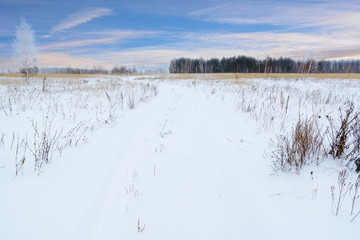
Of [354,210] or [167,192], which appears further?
[167,192]

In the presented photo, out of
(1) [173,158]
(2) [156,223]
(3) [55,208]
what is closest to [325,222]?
(2) [156,223]

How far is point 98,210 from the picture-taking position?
177cm

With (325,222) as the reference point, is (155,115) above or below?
above

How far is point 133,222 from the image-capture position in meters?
1.65

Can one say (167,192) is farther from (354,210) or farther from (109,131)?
(109,131)

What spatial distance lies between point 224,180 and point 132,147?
5.84ft

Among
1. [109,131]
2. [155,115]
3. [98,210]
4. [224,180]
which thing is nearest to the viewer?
[98,210]

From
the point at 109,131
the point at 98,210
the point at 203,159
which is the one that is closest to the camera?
the point at 98,210

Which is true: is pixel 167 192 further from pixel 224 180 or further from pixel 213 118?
pixel 213 118

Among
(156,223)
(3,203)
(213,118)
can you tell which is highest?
(213,118)

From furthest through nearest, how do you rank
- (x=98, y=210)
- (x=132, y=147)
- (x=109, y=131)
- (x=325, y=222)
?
1. (x=109, y=131)
2. (x=132, y=147)
3. (x=98, y=210)
4. (x=325, y=222)

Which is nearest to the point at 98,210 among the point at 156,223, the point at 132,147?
the point at 156,223

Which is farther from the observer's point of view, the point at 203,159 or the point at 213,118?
the point at 213,118

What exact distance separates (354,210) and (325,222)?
1.10 feet
